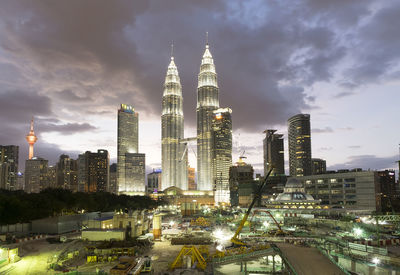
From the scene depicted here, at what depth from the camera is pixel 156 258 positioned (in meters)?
64.4

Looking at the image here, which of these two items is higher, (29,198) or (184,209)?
(29,198)

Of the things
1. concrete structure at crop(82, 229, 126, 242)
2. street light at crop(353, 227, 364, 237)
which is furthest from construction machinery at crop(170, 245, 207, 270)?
street light at crop(353, 227, 364, 237)

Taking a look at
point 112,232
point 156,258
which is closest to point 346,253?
point 156,258

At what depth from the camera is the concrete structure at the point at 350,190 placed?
159000mm

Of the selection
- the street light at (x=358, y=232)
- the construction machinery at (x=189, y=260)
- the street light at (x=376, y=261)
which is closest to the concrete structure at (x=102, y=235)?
the construction machinery at (x=189, y=260)

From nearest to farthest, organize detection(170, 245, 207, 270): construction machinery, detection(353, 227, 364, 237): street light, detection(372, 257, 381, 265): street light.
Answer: detection(372, 257, 381, 265): street light
detection(170, 245, 207, 270): construction machinery
detection(353, 227, 364, 237): street light

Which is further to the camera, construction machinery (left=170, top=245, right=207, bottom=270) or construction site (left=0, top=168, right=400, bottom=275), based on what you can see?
construction machinery (left=170, top=245, right=207, bottom=270)

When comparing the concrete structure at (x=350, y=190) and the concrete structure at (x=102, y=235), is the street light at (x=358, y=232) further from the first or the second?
the concrete structure at (x=350, y=190)

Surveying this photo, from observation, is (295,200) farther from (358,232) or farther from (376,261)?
(376,261)

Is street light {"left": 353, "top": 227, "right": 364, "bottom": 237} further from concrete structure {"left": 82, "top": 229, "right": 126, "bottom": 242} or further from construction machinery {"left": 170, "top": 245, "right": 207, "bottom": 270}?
concrete structure {"left": 82, "top": 229, "right": 126, "bottom": 242}

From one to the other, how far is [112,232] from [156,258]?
64.6ft

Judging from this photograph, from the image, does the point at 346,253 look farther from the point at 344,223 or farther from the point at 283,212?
the point at 283,212

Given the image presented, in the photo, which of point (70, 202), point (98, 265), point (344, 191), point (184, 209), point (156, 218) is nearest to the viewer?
point (98, 265)

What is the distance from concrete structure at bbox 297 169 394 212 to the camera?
522 feet
